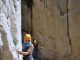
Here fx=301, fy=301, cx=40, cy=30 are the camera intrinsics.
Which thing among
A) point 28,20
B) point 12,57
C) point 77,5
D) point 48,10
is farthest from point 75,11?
point 12,57

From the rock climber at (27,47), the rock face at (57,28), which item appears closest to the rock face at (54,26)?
the rock face at (57,28)

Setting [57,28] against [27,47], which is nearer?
[27,47]

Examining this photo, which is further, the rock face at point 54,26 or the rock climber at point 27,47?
the rock face at point 54,26

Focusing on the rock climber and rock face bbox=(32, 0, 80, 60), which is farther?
rock face bbox=(32, 0, 80, 60)

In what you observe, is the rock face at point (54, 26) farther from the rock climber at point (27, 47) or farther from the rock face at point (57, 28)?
the rock climber at point (27, 47)

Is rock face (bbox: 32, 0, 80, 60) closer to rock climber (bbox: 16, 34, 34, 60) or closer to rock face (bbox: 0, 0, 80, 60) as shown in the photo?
rock face (bbox: 0, 0, 80, 60)

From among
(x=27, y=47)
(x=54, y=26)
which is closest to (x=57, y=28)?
(x=54, y=26)

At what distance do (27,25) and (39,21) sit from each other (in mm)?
784

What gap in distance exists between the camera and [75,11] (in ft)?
60.6

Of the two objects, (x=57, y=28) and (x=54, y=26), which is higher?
(x=54, y=26)

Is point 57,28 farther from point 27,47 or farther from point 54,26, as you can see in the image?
point 27,47

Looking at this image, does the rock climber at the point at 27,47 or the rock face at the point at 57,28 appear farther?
the rock face at the point at 57,28

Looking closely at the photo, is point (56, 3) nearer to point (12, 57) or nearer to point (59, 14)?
point (59, 14)

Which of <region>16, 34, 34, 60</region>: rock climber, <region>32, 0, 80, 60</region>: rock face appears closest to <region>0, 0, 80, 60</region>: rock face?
<region>32, 0, 80, 60</region>: rock face
